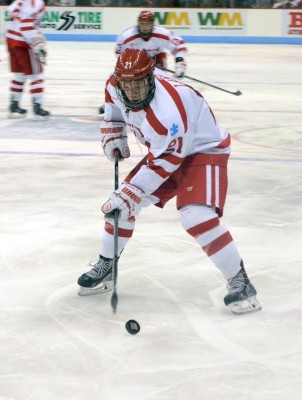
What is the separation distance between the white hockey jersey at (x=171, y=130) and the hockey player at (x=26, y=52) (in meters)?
5.00

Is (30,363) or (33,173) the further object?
(33,173)

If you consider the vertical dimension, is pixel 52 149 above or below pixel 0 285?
below

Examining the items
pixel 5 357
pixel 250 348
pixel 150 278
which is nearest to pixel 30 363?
pixel 5 357

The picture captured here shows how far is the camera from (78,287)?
Result: 3.67m

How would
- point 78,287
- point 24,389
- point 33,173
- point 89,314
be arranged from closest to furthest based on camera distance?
point 24,389 < point 89,314 < point 78,287 < point 33,173

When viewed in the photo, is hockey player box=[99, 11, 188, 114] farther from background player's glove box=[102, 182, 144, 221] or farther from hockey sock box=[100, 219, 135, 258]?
background player's glove box=[102, 182, 144, 221]

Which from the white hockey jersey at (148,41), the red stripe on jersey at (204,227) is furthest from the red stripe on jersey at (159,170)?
the white hockey jersey at (148,41)

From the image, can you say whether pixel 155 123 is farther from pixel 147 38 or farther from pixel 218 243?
pixel 147 38

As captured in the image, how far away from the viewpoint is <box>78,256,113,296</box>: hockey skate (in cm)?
357

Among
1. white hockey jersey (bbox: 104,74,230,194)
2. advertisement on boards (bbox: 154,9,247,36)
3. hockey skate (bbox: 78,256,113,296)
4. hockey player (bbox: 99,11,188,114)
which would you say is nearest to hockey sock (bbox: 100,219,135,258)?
hockey skate (bbox: 78,256,113,296)

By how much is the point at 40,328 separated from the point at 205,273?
36.6 inches

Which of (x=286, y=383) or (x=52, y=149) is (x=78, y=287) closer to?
(x=286, y=383)

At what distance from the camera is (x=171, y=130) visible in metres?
3.11

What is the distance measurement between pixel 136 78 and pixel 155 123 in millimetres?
174
